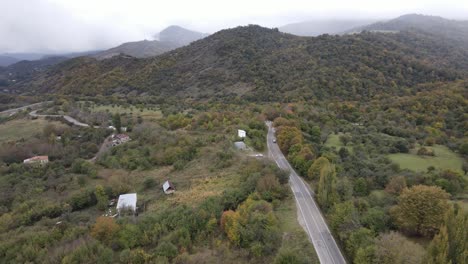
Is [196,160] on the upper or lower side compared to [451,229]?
lower

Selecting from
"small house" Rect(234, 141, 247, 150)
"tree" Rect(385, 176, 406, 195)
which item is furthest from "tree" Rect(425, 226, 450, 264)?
"small house" Rect(234, 141, 247, 150)

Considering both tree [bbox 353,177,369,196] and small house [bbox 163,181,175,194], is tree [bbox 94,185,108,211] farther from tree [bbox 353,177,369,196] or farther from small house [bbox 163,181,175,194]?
tree [bbox 353,177,369,196]

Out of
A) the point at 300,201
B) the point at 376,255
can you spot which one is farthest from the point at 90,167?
the point at 376,255

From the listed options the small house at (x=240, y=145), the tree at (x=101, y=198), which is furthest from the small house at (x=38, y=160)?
the small house at (x=240, y=145)

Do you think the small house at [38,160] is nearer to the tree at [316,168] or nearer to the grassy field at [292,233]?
the grassy field at [292,233]

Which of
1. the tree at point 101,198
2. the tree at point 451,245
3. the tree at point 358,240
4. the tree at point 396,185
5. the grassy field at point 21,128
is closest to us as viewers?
the tree at point 451,245

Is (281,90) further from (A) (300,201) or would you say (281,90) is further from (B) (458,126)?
(A) (300,201)
